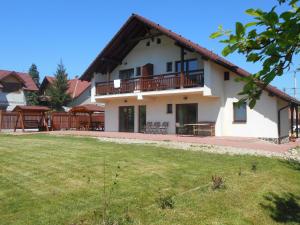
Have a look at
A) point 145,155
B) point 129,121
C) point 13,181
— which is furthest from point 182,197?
point 129,121

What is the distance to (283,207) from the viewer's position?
22.1ft

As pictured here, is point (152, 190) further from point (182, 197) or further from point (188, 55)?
point (188, 55)

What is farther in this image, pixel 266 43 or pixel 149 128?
pixel 149 128

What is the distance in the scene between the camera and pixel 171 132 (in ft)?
75.2

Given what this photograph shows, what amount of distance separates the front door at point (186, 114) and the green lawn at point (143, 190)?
11409 millimetres

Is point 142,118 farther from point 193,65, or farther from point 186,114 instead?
point 193,65

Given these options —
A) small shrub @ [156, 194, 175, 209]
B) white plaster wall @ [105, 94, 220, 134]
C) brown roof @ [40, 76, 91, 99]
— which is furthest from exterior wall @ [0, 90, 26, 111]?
small shrub @ [156, 194, 175, 209]

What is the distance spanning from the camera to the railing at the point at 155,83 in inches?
807

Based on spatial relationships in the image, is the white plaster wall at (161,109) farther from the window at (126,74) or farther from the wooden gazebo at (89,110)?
the window at (126,74)

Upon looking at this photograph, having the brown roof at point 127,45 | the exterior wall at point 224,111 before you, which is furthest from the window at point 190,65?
the exterior wall at point 224,111

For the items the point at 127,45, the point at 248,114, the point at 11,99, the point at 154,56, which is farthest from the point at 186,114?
the point at 11,99

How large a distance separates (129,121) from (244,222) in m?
20.4

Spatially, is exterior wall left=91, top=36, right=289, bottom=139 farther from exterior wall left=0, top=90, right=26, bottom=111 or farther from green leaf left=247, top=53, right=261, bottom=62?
exterior wall left=0, top=90, right=26, bottom=111

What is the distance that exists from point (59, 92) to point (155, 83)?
95.2 feet
